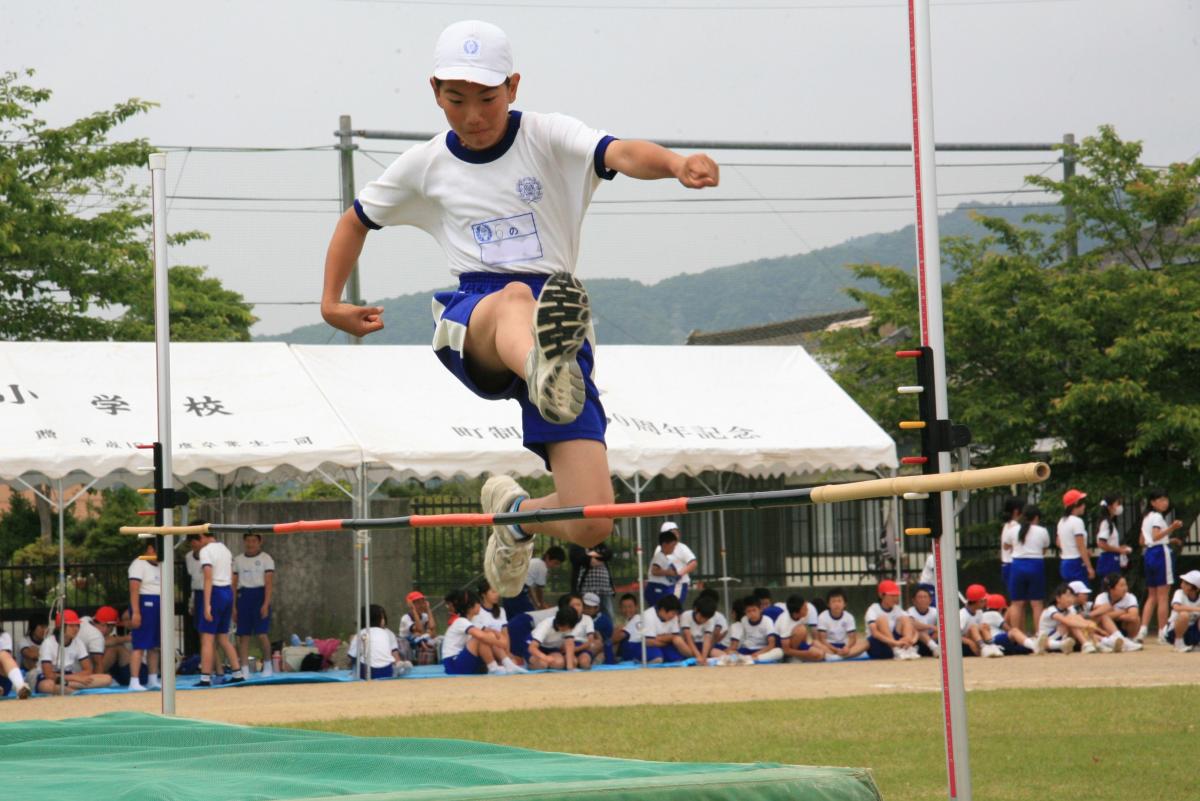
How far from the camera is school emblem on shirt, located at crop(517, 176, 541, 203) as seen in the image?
4.36 m

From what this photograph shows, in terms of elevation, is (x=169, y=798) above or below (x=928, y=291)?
below

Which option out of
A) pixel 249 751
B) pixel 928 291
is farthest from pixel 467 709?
pixel 928 291

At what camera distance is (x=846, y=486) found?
3.80 meters

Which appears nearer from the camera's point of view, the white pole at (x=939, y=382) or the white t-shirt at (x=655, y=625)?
the white pole at (x=939, y=382)

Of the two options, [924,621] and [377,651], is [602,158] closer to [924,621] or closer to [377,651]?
[377,651]

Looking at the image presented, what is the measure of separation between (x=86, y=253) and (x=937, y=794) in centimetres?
1489

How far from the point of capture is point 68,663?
1245 centimetres

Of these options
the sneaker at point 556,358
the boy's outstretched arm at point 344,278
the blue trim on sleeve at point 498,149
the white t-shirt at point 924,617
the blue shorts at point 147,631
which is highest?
the blue trim on sleeve at point 498,149

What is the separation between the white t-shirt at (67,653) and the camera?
12234mm

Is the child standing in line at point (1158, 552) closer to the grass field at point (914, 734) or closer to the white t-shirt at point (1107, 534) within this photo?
the white t-shirt at point (1107, 534)

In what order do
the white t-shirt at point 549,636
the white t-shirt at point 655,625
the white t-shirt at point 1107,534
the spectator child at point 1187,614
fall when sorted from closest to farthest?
the spectator child at point 1187,614 → the white t-shirt at point 549,636 → the white t-shirt at point 655,625 → the white t-shirt at point 1107,534

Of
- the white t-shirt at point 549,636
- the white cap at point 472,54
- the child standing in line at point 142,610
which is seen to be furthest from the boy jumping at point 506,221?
the white t-shirt at point 549,636

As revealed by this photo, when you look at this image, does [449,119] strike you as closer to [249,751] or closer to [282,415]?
[249,751]

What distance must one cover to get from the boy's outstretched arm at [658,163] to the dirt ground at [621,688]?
6394 mm
